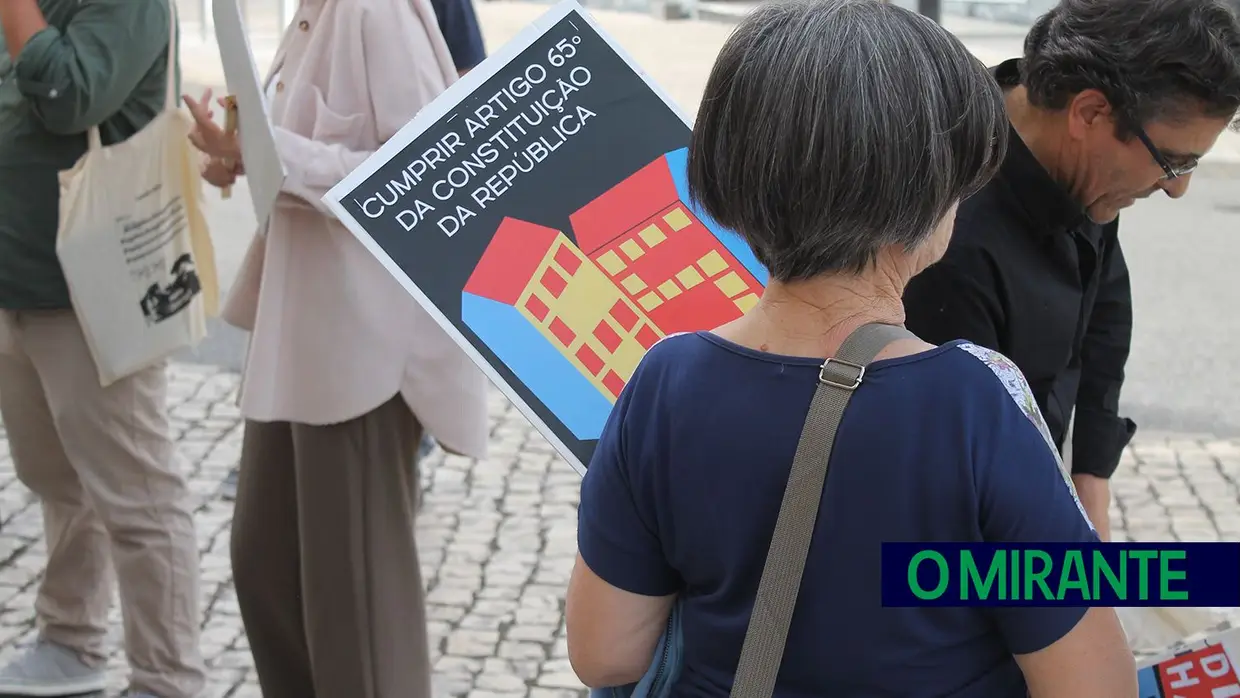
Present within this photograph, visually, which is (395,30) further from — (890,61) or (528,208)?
(890,61)

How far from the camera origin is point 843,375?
135cm

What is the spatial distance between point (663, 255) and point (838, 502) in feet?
1.97

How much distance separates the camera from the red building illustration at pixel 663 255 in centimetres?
186

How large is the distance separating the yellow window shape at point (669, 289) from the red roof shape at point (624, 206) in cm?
9

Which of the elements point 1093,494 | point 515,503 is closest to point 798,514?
point 1093,494

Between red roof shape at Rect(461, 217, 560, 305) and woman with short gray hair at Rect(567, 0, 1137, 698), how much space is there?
0.42 m

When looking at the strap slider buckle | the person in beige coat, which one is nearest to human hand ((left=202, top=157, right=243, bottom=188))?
the person in beige coat

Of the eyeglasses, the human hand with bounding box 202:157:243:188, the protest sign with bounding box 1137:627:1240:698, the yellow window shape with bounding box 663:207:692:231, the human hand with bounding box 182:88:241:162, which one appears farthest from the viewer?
the human hand with bounding box 202:157:243:188

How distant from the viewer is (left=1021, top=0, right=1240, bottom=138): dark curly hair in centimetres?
195

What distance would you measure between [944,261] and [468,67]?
127 centimetres

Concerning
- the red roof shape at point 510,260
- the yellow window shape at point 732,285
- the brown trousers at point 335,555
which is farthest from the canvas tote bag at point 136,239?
the yellow window shape at point 732,285

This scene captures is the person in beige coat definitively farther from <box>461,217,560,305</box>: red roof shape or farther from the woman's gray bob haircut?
the woman's gray bob haircut

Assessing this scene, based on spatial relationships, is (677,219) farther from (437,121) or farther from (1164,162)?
(1164,162)

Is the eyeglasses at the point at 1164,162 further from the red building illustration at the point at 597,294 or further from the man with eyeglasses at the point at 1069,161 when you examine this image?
the red building illustration at the point at 597,294
